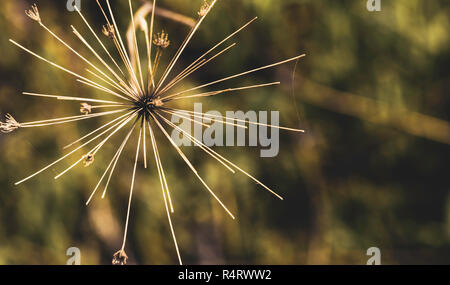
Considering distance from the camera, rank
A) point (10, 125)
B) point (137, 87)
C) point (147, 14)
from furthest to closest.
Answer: point (147, 14)
point (10, 125)
point (137, 87)

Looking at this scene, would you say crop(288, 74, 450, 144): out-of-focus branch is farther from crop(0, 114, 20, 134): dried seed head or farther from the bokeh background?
crop(0, 114, 20, 134): dried seed head

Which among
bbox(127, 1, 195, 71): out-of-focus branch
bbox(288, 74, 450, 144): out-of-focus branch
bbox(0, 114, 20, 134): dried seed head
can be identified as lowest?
bbox(0, 114, 20, 134): dried seed head

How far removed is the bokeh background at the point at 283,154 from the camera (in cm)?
99

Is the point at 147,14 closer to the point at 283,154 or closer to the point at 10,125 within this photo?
the point at 10,125

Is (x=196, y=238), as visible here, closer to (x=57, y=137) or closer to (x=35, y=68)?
(x=57, y=137)

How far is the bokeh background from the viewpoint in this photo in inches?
39.1

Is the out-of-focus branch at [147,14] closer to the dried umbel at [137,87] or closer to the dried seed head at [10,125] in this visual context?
the dried umbel at [137,87]

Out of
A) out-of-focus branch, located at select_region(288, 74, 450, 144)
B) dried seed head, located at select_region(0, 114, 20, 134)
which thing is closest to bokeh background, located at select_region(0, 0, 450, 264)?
out-of-focus branch, located at select_region(288, 74, 450, 144)

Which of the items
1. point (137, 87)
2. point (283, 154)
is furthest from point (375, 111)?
point (137, 87)

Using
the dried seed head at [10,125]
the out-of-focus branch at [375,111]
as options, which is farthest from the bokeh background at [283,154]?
the dried seed head at [10,125]

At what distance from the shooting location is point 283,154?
1.06 m

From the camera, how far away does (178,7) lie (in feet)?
3.23

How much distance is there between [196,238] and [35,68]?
2.48 feet
